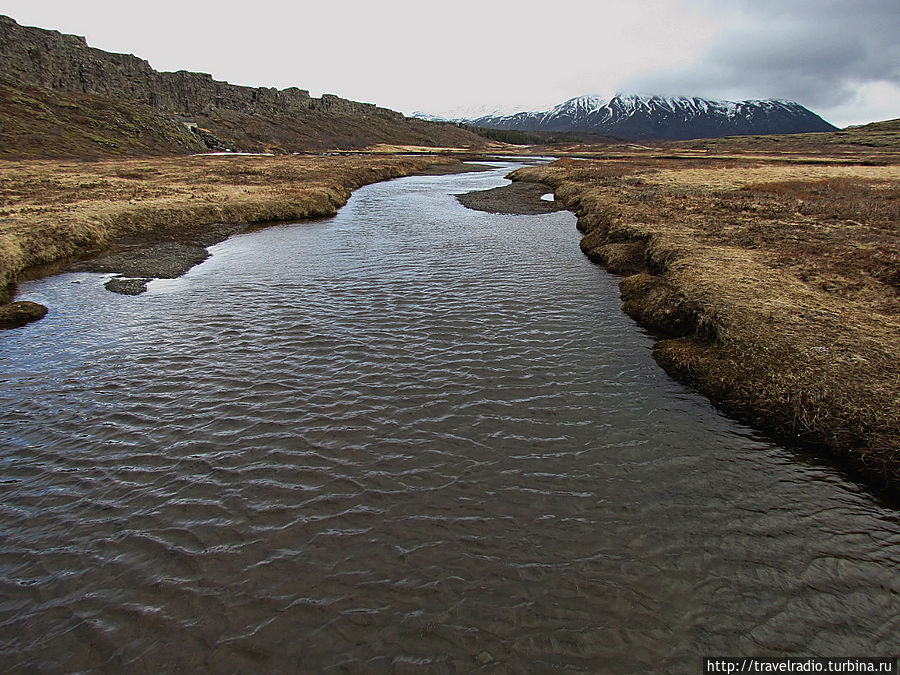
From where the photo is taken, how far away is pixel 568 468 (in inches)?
444

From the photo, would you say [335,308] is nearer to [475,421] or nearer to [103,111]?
[475,421]

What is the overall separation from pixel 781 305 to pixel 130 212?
47380 millimetres

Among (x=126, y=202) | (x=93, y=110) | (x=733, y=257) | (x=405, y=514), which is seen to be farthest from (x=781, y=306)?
(x=93, y=110)

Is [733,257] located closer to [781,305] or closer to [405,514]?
[781,305]

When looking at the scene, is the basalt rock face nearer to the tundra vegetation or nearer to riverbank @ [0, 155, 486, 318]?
riverbank @ [0, 155, 486, 318]

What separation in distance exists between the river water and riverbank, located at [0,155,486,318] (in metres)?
12.3

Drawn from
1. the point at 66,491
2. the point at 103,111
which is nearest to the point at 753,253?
the point at 66,491

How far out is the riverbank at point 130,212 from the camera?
28.9 metres

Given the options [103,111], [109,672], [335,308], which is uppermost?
[103,111]

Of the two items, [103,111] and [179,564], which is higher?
[103,111]

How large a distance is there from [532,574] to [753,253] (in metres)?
23.3

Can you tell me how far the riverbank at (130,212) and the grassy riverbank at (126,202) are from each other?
0.25ft

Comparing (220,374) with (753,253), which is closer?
(220,374)

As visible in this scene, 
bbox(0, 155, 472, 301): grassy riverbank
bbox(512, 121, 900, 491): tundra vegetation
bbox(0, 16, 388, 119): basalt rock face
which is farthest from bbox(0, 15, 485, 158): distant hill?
bbox(512, 121, 900, 491): tundra vegetation
